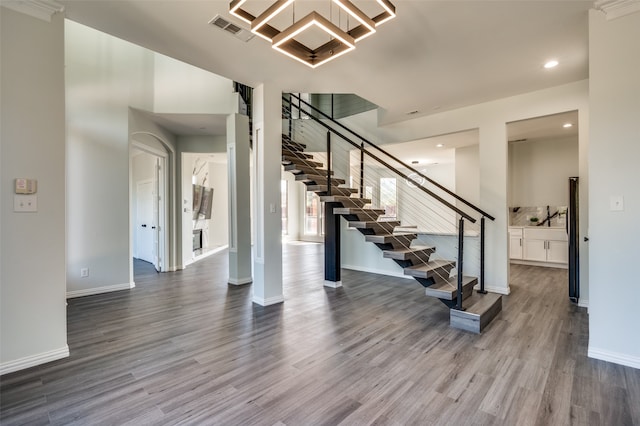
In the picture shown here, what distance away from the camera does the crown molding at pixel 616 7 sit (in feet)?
7.55

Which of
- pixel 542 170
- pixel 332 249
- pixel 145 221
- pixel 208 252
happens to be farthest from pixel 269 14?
pixel 208 252

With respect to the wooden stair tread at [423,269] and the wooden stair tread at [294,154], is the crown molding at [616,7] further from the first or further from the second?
the wooden stair tread at [294,154]

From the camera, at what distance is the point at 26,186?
2.34 metres

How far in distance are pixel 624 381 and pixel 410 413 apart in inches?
65.7

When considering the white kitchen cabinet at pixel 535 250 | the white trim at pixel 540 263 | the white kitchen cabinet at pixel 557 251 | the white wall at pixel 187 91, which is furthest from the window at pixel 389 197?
the white wall at pixel 187 91

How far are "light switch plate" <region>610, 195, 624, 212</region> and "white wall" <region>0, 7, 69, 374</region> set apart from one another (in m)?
4.54

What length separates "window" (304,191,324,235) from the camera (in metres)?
12.1

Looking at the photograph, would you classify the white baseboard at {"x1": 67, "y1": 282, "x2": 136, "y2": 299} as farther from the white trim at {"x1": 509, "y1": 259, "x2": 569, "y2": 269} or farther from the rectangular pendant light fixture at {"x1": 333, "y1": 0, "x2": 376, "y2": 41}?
the white trim at {"x1": 509, "y1": 259, "x2": 569, "y2": 269}

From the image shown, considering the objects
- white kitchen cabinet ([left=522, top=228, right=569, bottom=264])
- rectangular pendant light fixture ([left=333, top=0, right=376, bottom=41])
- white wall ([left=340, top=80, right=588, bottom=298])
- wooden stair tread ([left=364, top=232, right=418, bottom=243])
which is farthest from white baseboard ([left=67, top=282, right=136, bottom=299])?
white kitchen cabinet ([left=522, top=228, right=569, bottom=264])

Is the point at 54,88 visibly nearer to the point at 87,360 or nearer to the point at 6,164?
the point at 6,164

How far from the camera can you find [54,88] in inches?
98.1

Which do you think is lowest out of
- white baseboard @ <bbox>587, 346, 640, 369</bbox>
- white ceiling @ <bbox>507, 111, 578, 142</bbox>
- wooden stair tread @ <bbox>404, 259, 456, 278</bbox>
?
white baseboard @ <bbox>587, 346, 640, 369</bbox>

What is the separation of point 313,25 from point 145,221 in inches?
260

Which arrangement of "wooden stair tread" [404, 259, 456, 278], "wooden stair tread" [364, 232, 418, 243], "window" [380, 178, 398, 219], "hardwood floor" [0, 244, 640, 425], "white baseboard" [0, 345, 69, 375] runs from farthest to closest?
"window" [380, 178, 398, 219] → "wooden stair tread" [364, 232, 418, 243] → "wooden stair tread" [404, 259, 456, 278] → "white baseboard" [0, 345, 69, 375] → "hardwood floor" [0, 244, 640, 425]
